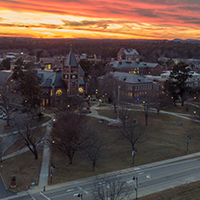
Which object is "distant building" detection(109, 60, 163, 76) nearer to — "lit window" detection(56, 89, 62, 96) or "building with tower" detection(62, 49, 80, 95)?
"building with tower" detection(62, 49, 80, 95)

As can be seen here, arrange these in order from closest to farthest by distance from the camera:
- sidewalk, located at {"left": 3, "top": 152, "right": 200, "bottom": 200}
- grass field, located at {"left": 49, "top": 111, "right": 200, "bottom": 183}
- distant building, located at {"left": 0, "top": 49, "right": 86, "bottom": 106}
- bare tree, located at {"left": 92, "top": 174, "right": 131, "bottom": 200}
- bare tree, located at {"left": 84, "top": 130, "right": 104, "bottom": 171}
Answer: bare tree, located at {"left": 92, "top": 174, "right": 131, "bottom": 200} → sidewalk, located at {"left": 3, "top": 152, "right": 200, "bottom": 200} → bare tree, located at {"left": 84, "top": 130, "right": 104, "bottom": 171} → grass field, located at {"left": 49, "top": 111, "right": 200, "bottom": 183} → distant building, located at {"left": 0, "top": 49, "right": 86, "bottom": 106}

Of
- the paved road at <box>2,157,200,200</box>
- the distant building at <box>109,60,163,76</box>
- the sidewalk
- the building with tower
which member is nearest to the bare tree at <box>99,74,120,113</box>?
the building with tower

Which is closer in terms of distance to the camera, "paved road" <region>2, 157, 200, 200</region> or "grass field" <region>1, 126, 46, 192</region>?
"paved road" <region>2, 157, 200, 200</region>

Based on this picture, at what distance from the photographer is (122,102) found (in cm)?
8212

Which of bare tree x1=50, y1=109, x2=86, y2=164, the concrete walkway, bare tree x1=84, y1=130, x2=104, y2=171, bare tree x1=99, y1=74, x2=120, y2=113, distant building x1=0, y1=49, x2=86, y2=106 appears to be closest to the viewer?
the concrete walkway

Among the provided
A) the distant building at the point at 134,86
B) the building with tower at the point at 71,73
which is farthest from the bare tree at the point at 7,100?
the distant building at the point at 134,86

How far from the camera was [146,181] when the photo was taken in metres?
38.4

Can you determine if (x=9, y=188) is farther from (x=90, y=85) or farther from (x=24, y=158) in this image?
(x=90, y=85)

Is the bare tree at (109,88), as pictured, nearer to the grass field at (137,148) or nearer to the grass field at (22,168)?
the grass field at (137,148)

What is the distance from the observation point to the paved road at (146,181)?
34438 mm

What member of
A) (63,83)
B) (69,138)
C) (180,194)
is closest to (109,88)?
(63,83)

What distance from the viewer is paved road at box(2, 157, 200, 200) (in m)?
34.4

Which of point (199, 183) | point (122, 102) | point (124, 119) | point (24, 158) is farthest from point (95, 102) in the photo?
point (199, 183)

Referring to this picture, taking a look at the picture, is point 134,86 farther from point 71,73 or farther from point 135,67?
point 135,67
